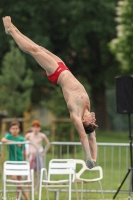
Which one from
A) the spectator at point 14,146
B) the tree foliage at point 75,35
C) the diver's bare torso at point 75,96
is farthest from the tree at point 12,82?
the diver's bare torso at point 75,96

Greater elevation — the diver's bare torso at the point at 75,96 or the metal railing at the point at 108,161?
the diver's bare torso at the point at 75,96

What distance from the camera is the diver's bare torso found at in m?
9.05

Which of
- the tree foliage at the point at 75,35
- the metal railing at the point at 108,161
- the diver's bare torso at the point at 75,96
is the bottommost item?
the metal railing at the point at 108,161

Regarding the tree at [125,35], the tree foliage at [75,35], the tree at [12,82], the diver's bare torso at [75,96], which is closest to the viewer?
the diver's bare torso at [75,96]

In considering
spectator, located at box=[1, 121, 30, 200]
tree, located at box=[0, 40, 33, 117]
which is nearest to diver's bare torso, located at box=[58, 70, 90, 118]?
spectator, located at box=[1, 121, 30, 200]

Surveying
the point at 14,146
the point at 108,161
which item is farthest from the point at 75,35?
the point at 14,146

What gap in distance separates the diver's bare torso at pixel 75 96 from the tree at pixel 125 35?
43.0ft

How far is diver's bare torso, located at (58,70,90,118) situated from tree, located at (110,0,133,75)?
43.0ft

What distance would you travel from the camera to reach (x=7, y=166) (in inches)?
450

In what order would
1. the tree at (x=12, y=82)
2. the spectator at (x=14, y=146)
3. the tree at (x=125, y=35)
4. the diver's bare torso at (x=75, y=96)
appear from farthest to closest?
the tree at (x=125, y=35) < the tree at (x=12, y=82) < the spectator at (x=14, y=146) < the diver's bare torso at (x=75, y=96)

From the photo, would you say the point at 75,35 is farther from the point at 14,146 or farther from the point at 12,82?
the point at 14,146

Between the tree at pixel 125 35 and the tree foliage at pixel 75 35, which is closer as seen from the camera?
the tree at pixel 125 35

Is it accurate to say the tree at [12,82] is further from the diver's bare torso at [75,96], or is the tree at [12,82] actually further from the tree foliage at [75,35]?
the diver's bare torso at [75,96]

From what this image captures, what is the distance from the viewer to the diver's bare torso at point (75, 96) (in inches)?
356
